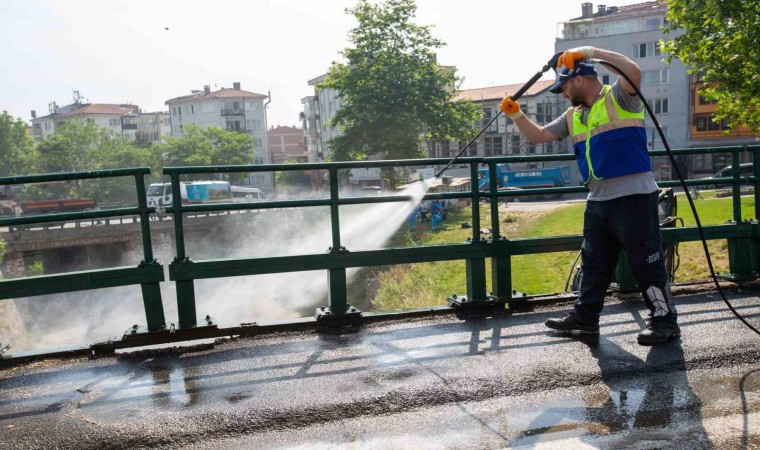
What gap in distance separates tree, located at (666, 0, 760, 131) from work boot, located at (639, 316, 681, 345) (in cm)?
1682

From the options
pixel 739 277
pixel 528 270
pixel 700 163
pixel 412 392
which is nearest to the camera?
pixel 412 392

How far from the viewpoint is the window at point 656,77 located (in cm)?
6291

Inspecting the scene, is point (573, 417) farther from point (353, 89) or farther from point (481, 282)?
point (353, 89)

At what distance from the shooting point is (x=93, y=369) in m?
5.04

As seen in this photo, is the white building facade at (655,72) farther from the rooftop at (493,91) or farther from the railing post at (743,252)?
the railing post at (743,252)

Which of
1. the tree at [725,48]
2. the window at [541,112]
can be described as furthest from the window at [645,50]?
the tree at [725,48]

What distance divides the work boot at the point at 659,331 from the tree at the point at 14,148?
87360 mm

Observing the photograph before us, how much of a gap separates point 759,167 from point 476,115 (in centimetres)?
3910

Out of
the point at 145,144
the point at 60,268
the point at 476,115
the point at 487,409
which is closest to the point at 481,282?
the point at 487,409

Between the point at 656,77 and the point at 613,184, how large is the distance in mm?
64235

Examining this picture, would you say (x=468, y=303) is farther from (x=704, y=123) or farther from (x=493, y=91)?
(x=493, y=91)

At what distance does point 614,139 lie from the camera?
4.88m

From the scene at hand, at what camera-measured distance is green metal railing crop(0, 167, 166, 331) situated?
211 inches

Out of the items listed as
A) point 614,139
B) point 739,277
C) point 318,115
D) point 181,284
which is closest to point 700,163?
point 739,277
